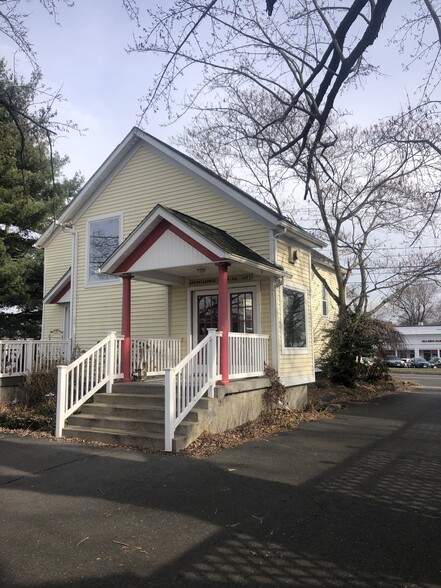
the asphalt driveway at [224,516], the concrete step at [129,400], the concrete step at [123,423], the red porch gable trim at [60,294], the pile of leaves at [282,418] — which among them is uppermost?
the red porch gable trim at [60,294]

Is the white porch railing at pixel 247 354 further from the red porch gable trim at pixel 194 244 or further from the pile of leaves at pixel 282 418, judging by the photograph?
the red porch gable trim at pixel 194 244

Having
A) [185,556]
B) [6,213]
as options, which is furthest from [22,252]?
[185,556]

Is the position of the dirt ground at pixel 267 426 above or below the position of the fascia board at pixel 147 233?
Result: below

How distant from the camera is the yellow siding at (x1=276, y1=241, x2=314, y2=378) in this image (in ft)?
37.0

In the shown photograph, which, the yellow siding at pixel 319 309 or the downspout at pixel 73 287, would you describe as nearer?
the downspout at pixel 73 287

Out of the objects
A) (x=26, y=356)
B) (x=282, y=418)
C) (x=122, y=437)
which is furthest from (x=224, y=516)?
(x=26, y=356)

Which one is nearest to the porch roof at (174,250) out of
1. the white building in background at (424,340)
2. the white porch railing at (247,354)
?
the white porch railing at (247,354)

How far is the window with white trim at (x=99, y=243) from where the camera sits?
14078 mm

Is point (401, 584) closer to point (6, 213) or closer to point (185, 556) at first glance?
point (185, 556)

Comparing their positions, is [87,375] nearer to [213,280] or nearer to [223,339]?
[223,339]

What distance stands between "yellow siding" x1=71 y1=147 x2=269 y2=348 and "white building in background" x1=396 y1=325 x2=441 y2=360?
53.6 meters

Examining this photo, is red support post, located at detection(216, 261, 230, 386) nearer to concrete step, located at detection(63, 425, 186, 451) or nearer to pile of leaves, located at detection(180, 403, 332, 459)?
pile of leaves, located at detection(180, 403, 332, 459)

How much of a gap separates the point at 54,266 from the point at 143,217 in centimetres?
707

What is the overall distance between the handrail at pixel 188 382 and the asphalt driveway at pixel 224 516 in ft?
2.40
